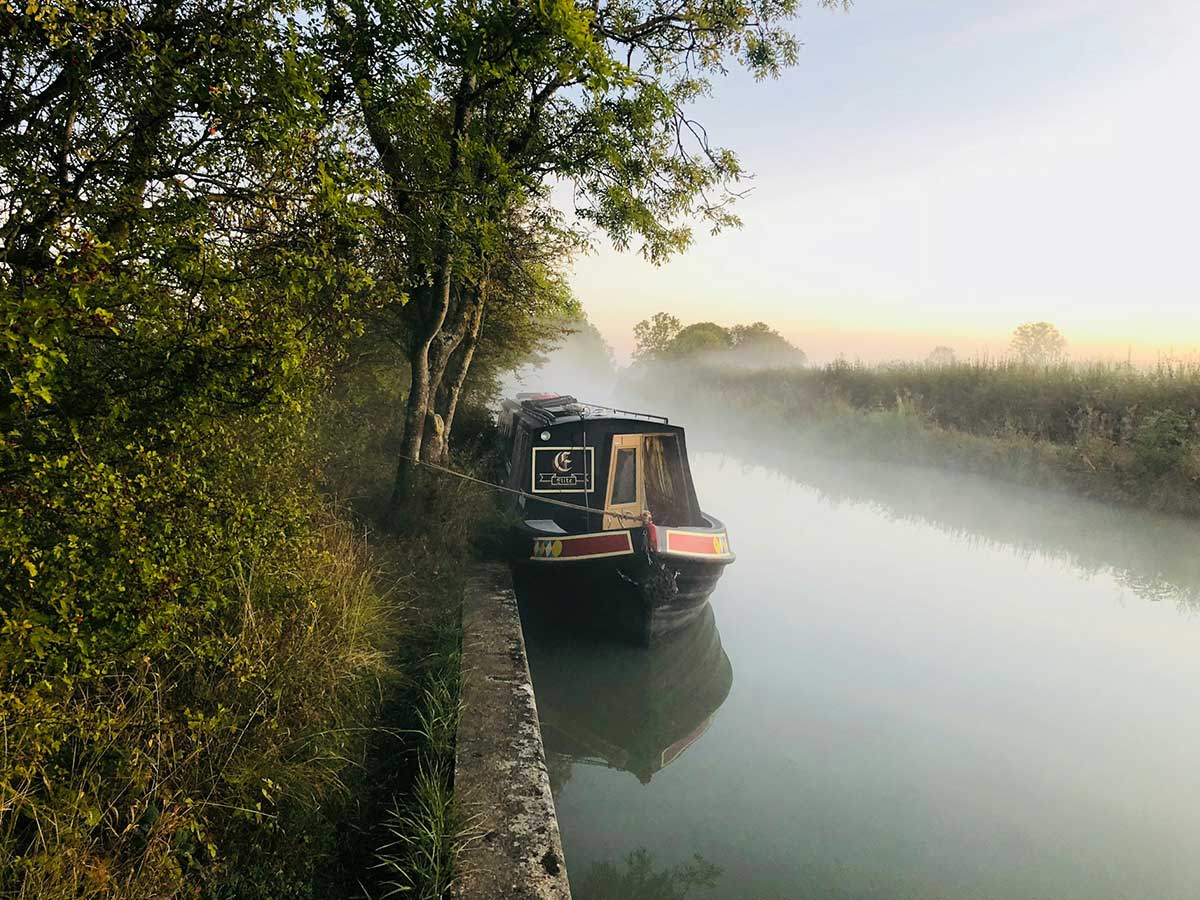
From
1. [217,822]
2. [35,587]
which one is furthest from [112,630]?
[217,822]

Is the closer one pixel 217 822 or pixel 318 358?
pixel 217 822

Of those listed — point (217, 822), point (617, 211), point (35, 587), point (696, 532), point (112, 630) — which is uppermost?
point (617, 211)

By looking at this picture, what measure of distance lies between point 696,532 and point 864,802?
2820mm

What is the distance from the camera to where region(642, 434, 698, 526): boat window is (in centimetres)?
732

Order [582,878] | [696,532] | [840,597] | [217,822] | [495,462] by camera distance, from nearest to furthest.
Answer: [217,822], [582,878], [696,532], [840,597], [495,462]

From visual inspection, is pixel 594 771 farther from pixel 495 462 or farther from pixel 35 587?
pixel 495 462

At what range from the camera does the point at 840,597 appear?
7520 millimetres

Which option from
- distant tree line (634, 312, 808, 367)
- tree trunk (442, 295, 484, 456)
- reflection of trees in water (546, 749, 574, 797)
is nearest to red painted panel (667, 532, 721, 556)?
reflection of trees in water (546, 749, 574, 797)

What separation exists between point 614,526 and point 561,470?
96 centimetres

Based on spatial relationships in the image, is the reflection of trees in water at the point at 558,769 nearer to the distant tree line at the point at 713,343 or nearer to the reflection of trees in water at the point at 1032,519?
the reflection of trees in water at the point at 1032,519

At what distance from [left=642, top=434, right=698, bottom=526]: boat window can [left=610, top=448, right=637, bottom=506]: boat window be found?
17cm

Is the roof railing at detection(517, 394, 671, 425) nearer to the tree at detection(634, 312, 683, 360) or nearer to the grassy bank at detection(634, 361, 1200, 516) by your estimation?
the grassy bank at detection(634, 361, 1200, 516)

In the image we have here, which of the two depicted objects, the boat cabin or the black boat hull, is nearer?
the black boat hull

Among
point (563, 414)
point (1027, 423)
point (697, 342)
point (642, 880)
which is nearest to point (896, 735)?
point (642, 880)
